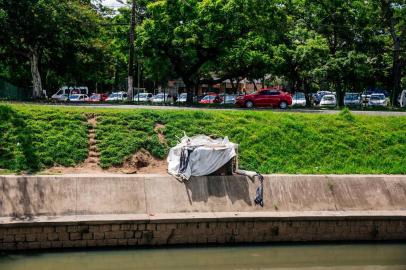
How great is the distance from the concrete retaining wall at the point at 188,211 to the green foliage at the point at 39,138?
1383 mm

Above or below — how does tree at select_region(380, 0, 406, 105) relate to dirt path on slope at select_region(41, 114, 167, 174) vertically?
above

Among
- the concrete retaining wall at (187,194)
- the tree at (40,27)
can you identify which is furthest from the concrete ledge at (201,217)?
the tree at (40,27)

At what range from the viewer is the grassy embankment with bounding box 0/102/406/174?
44.4 feet

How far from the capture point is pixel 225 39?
29.6m

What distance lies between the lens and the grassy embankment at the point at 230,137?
532 inches

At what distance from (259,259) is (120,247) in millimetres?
2816

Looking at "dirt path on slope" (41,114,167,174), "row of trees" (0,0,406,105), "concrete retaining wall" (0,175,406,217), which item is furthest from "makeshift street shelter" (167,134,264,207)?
"row of trees" (0,0,406,105)

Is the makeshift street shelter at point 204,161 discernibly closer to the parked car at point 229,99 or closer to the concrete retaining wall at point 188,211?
the concrete retaining wall at point 188,211

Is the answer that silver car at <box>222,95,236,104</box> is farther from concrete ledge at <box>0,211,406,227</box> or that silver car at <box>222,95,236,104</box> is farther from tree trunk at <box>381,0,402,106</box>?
concrete ledge at <box>0,211,406,227</box>

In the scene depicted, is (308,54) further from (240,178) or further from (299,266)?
(299,266)

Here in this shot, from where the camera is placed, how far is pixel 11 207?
35.8 feet

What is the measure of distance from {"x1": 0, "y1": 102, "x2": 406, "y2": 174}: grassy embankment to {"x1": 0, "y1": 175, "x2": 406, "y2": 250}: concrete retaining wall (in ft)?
4.24

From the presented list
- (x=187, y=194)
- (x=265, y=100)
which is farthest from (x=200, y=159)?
(x=265, y=100)

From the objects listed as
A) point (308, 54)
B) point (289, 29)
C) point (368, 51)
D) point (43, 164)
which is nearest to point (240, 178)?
point (43, 164)
